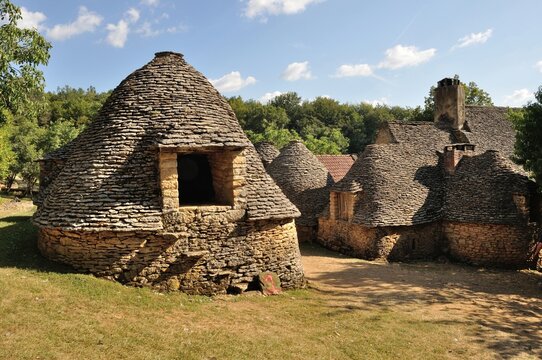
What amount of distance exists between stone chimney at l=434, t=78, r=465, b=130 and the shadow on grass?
79.9 ft

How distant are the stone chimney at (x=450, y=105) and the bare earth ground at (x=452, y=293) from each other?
40.9ft

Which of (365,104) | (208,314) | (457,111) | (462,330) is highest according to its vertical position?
(365,104)

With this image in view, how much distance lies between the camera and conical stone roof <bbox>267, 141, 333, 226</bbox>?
884 inches

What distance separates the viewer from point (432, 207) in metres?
19.5

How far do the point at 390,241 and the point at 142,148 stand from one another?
12.4 metres

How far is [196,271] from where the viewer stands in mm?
10719

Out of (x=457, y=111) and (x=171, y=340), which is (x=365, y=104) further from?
(x=171, y=340)

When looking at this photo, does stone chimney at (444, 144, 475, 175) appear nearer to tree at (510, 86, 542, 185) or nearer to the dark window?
tree at (510, 86, 542, 185)

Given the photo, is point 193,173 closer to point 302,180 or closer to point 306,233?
point 302,180

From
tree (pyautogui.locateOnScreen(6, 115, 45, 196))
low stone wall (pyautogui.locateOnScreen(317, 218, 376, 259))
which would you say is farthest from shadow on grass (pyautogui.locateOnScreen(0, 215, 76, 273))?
tree (pyautogui.locateOnScreen(6, 115, 45, 196))

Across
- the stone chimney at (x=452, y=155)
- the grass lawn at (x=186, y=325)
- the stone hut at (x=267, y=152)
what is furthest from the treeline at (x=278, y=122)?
the grass lawn at (x=186, y=325)

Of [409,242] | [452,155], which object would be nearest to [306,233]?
[409,242]

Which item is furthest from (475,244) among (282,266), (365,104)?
(365,104)

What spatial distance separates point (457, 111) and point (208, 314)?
24.0m
